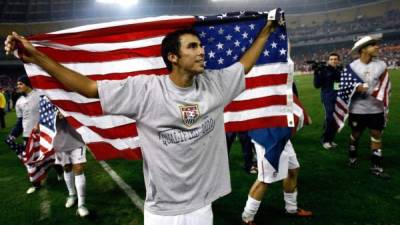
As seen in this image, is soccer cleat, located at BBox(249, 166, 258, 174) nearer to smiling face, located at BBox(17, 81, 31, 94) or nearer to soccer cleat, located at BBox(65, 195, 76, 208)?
soccer cleat, located at BBox(65, 195, 76, 208)

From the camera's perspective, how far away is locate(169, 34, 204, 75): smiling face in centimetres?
229

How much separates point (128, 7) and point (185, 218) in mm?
49424

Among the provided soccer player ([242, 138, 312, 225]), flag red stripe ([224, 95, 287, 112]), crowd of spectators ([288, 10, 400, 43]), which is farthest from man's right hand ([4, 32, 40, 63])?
crowd of spectators ([288, 10, 400, 43])

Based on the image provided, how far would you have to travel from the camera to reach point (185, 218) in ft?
7.39

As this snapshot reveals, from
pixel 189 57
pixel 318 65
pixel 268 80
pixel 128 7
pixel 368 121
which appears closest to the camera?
pixel 189 57

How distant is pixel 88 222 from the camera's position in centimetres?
478

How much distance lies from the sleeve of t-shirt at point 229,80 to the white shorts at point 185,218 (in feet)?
2.57

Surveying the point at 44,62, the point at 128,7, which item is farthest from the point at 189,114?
the point at 128,7

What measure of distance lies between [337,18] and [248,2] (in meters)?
17.9

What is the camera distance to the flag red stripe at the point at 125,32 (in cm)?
282

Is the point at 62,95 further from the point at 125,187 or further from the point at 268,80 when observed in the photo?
the point at 125,187

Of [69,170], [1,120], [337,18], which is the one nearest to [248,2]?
[337,18]

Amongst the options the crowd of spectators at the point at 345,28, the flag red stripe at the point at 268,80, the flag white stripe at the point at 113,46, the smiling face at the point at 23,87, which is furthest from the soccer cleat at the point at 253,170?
the crowd of spectators at the point at 345,28

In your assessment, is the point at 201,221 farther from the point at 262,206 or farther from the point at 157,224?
the point at 262,206
